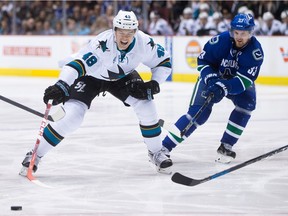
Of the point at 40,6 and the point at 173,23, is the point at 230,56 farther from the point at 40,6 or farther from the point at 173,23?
the point at 40,6

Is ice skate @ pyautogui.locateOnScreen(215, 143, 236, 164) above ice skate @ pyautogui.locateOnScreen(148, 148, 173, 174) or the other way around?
the other way around

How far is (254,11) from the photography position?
11.8 meters

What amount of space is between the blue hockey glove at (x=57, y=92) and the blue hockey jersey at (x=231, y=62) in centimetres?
108

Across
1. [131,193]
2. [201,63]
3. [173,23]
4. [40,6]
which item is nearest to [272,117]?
[201,63]

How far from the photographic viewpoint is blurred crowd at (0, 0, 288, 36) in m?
11.7

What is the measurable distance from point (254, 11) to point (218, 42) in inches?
259

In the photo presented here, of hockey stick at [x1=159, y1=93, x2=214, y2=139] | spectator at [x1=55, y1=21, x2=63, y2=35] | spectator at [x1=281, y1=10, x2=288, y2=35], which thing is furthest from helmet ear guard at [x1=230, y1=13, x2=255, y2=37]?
spectator at [x1=55, y1=21, x2=63, y2=35]

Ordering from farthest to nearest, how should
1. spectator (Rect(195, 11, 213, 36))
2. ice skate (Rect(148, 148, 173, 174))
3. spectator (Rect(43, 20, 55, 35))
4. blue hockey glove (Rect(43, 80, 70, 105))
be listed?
1. spectator (Rect(43, 20, 55, 35))
2. spectator (Rect(195, 11, 213, 36))
3. ice skate (Rect(148, 148, 173, 174))
4. blue hockey glove (Rect(43, 80, 70, 105))

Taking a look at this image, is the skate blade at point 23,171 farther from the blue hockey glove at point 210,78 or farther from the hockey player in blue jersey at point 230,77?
the blue hockey glove at point 210,78

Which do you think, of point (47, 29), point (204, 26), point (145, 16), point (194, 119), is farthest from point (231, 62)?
point (47, 29)

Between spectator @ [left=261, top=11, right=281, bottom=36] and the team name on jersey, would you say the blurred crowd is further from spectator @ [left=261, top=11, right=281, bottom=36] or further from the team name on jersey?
the team name on jersey

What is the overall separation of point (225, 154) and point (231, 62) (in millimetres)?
628

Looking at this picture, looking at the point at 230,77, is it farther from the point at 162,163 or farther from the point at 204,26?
the point at 204,26

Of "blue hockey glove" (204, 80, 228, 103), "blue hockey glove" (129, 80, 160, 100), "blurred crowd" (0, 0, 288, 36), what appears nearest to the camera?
"blue hockey glove" (129, 80, 160, 100)
